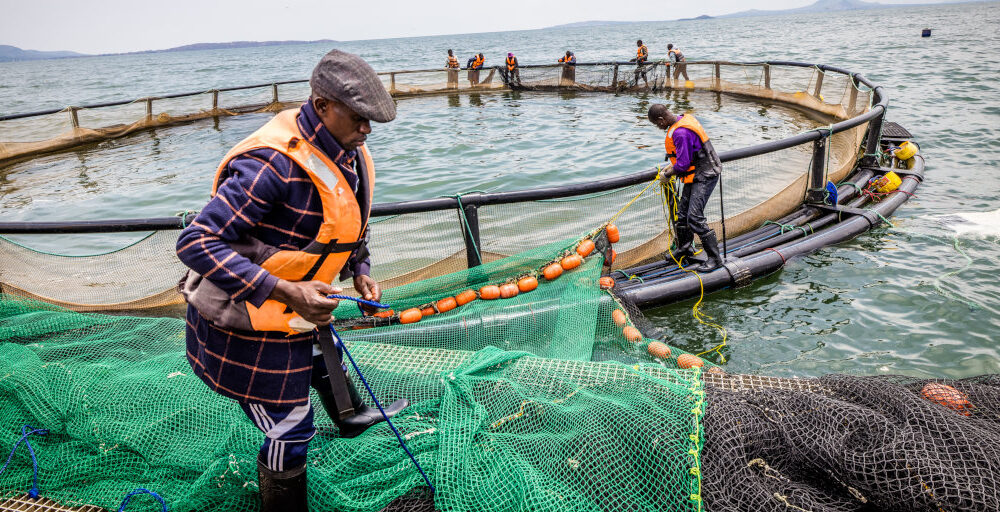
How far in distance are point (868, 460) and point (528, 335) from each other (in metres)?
2.61

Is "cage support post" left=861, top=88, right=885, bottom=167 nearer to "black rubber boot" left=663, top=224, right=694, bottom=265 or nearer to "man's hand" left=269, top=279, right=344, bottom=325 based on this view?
"black rubber boot" left=663, top=224, right=694, bottom=265

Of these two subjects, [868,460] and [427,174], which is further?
[427,174]

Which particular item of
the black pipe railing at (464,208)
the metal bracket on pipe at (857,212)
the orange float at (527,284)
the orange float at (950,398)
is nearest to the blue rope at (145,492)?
the black pipe railing at (464,208)

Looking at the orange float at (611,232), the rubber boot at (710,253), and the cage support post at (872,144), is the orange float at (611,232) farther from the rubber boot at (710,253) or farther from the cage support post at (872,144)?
the cage support post at (872,144)

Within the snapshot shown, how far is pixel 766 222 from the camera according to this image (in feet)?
26.0

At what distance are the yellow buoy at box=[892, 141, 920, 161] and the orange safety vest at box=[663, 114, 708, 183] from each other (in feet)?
23.0

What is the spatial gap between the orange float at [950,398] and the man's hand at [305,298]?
121 inches

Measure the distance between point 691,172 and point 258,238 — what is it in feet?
17.3

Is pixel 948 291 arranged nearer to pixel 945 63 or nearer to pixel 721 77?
pixel 721 77

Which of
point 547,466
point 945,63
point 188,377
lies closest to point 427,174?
point 188,377

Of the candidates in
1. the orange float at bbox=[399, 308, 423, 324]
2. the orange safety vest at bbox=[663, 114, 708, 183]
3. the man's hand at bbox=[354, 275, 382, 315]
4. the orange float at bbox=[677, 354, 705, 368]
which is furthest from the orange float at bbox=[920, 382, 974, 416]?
the orange safety vest at bbox=[663, 114, 708, 183]

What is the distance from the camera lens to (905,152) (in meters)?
11.0

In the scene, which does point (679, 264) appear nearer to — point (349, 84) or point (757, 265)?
point (757, 265)

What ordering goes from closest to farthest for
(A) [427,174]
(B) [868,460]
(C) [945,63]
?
(B) [868,460], (A) [427,174], (C) [945,63]
